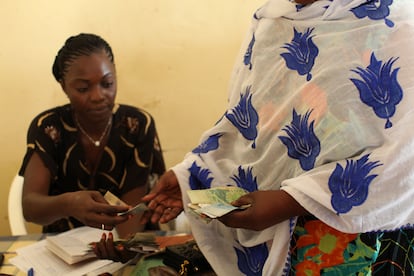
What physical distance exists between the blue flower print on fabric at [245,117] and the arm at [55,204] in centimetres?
38

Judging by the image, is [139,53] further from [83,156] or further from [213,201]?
[213,201]

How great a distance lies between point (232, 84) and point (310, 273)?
53 centimetres

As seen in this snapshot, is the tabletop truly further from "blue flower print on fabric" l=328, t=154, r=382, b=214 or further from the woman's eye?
"blue flower print on fabric" l=328, t=154, r=382, b=214

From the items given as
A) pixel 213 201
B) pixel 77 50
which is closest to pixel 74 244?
pixel 213 201

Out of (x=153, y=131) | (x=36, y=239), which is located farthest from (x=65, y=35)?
(x=36, y=239)

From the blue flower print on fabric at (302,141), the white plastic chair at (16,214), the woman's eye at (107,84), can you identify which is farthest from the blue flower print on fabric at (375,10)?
the white plastic chair at (16,214)

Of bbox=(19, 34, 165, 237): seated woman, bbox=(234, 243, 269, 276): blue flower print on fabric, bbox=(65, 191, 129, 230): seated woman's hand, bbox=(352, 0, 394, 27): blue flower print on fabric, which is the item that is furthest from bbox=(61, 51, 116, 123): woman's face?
bbox=(352, 0, 394, 27): blue flower print on fabric

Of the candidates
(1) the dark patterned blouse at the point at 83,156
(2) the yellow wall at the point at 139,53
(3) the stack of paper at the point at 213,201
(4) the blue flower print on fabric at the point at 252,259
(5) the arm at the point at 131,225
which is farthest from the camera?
(2) the yellow wall at the point at 139,53

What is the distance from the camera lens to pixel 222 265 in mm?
1225

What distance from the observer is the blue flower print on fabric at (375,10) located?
95 centimetres

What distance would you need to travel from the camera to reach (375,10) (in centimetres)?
96

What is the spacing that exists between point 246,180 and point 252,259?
19 cm

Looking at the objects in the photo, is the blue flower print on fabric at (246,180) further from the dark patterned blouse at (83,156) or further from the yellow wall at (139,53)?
the yellow wall at (139,53)

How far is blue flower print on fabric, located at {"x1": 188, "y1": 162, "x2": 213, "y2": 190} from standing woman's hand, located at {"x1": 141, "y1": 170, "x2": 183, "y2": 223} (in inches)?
1.6
